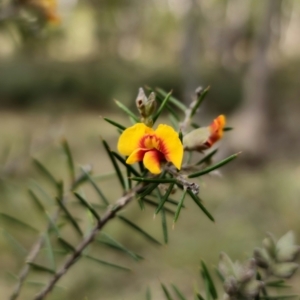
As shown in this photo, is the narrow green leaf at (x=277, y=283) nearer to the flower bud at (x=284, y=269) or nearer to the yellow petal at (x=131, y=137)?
the flower bud at (x=284, y=269)

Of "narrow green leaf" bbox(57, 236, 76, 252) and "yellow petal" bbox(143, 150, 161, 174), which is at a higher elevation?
"yellow petal" bbox(143, 150, 161, 174)

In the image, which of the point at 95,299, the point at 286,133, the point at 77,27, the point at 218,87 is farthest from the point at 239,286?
the point at 77,27

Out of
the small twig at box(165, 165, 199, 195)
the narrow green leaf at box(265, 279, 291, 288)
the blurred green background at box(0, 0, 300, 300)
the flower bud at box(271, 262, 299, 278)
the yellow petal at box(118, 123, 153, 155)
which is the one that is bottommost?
the flower bud at box(271, 262, 299, 278)

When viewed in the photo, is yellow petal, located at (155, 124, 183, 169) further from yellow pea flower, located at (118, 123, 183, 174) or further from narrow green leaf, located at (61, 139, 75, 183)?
narrow green leaf, located at (61, 139, 75, 183)

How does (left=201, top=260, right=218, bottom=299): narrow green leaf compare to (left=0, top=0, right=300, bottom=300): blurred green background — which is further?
(left=0, top=0, right=300, bottom=300): blurred green background

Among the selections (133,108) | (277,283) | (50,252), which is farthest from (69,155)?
(133,108)

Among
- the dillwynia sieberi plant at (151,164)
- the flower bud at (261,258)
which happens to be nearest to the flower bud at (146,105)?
the dillwynia sieberi plant at (151,164)

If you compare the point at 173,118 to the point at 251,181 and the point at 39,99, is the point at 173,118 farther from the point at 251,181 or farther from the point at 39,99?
the point at 39,99

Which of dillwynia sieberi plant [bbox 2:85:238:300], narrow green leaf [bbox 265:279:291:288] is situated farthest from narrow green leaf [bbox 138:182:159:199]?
narrow green leaf [bbox 265:279:291:288]
